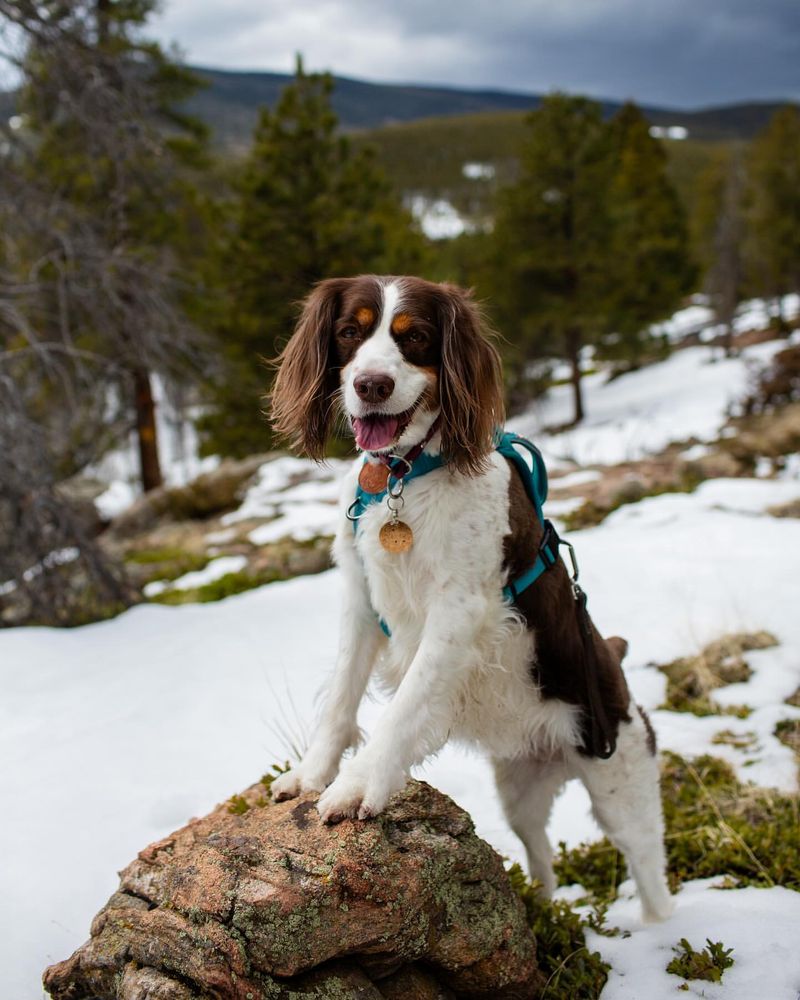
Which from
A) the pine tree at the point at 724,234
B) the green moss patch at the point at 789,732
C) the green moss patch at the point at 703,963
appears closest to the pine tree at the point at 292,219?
the green moss patch at the point at 789,732

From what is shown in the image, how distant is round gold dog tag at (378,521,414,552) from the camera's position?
8.36 ft

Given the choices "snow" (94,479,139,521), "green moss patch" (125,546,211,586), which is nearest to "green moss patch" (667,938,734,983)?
"green moss patch" (125,546,211,586)

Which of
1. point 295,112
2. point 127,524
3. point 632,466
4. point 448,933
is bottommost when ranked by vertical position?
point 127,524

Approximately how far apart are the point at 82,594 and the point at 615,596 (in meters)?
4.44

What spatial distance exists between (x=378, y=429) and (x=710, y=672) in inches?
133

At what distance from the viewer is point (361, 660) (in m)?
2.77

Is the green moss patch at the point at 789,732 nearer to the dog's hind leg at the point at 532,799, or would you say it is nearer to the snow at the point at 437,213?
the dog's hind leg at the point at 532,799

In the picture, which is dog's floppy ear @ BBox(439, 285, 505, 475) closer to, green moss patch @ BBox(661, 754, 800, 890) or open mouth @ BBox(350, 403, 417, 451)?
Answer: open mouth @ BBox(350, 403, 417, 451)

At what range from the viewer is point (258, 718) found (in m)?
4.64

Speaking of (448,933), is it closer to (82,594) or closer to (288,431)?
(288,431)

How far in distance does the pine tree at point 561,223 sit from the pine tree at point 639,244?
0.48m

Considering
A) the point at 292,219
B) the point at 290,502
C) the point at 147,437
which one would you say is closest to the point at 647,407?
the point at 292,219

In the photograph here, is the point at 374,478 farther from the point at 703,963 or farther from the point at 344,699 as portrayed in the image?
the point at 703,963

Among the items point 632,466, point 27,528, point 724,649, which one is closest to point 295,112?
point 632,466
